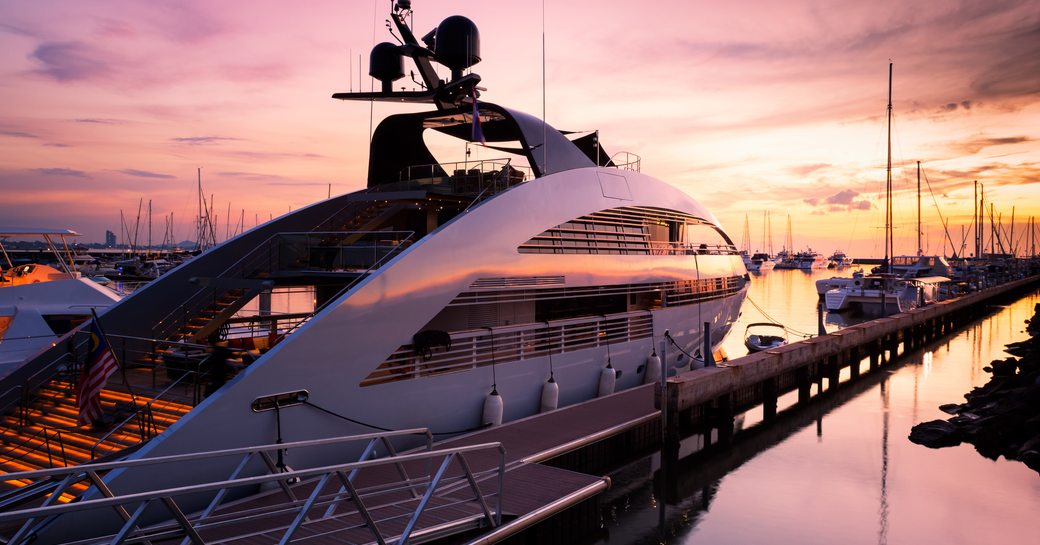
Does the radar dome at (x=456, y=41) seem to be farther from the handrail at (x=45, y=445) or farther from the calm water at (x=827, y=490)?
the handrail at (x=45, y=445)

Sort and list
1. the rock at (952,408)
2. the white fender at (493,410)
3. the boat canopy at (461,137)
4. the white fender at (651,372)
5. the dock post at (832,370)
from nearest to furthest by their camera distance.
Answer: the white fender at (493,410)
the boat canopy at (461,137)
the white fender at (651,372)
the rock at (952,408)
the dock post at (832,370)

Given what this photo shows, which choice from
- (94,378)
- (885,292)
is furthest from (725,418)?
(885,292)

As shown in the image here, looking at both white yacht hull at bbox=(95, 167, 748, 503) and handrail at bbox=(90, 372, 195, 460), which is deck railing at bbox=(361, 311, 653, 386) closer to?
white yacht hull at bbox=(95, 167, 748, 503)

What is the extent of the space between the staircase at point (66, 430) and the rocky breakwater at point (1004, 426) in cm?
1559

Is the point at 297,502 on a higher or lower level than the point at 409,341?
lower

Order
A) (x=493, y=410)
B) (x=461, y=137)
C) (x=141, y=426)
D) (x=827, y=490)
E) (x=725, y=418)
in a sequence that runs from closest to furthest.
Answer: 1. (x=141, y=426)
2. (x=493, y=410)
3. (x=827, y=490)
4. (x=725, y=418)
5. (x=461, y=137)

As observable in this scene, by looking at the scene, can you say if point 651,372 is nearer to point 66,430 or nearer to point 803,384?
point 803,384

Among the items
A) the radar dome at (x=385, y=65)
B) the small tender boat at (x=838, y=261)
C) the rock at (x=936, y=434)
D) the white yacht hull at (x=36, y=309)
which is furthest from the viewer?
the small tender boat at (x=838, y=261)

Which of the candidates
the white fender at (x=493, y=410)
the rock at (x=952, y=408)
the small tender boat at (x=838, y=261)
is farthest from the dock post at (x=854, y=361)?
the small tender boat at (x=838, y=261)

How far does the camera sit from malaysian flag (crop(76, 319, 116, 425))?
7.90 m

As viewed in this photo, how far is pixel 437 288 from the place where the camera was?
392 inches

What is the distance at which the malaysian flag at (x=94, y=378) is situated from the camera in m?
7.90

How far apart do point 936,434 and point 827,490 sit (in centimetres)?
503

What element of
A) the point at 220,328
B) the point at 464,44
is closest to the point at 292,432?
the point at 220,328
